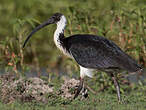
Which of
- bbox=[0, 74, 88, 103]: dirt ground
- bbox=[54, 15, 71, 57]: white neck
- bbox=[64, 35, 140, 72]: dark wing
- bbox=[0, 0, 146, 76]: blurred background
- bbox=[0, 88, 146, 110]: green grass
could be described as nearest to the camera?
bbox=[0, 88, 146, 110]: green grass

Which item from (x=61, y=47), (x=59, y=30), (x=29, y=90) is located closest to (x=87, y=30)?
(x=59, y=30)

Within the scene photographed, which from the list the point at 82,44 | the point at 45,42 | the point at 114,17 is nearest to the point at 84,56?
the point at 82,44

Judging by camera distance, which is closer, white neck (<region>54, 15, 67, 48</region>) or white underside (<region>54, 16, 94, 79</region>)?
white underside (<region>54, 16, 94, 79</region>)

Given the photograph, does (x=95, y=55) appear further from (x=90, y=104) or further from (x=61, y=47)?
(x=90, y=104)

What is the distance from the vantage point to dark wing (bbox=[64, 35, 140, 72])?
27.8 feet

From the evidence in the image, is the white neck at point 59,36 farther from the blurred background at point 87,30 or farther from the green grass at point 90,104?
the green grass at point 90,104

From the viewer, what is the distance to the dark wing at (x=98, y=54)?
8.48 metres

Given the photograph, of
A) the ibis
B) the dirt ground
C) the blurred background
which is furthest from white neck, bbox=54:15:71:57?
the blurred background

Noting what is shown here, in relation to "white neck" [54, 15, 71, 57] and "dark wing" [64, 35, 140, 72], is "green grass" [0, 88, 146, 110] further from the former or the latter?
"white neck" [54, 15, 71, 57]

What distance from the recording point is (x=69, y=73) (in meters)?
11.1

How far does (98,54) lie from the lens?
8.77m

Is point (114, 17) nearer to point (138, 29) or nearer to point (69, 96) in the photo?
point (138, 29)

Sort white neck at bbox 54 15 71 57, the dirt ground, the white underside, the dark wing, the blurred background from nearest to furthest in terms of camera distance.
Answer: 1. the dirt ground
2. the dark wing
3. the white underside
4. white neck at bbox 54 15 71 57
5. the blurred background

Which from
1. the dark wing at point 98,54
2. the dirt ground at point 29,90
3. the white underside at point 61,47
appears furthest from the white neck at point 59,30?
the dirt ground at point 29,90
